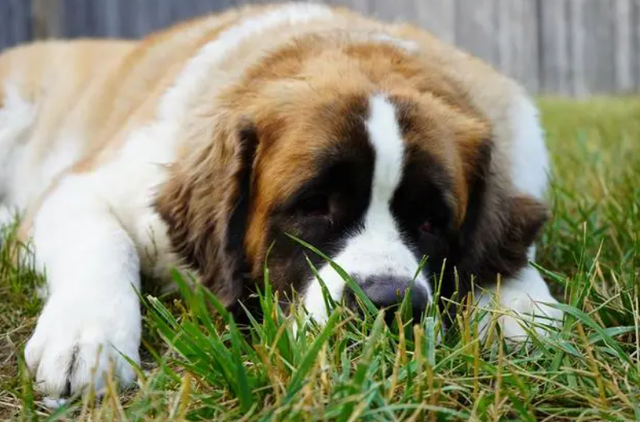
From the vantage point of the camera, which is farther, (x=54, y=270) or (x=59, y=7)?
(x=59, y=7)

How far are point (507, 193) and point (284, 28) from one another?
98 cm

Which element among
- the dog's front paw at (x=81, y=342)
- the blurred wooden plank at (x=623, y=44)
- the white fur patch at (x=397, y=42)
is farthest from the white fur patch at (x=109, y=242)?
the blurred wooden plank at (x=623, y=44)

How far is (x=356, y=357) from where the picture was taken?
6.45 feet

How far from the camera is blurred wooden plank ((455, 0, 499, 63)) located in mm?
9664

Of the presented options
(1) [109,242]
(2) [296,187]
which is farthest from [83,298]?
(2) [296,187]

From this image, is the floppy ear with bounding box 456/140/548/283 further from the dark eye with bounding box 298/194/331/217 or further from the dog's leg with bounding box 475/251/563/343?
the dark eye with bounding box 298/194/331/217

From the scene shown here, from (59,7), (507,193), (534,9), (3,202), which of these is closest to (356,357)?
(507,193)

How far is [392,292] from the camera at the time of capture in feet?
6.93

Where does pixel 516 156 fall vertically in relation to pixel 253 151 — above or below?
below

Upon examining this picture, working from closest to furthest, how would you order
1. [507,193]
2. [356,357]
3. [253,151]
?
[356,357] < [253,151] < [507,193]

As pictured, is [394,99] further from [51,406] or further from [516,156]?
[51,406]

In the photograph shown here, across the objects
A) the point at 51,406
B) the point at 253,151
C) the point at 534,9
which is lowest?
the point at 534,9

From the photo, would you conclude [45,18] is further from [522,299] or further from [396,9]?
[522,299]

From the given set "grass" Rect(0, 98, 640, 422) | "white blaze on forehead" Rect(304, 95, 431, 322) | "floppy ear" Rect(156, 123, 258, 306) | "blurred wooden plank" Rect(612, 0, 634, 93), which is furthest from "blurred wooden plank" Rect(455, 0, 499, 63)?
"grass" Rect(0, 98, 640, 422)
